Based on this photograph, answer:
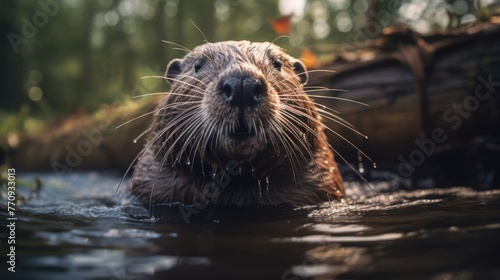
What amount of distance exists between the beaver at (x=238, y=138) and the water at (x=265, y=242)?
0.90 feet

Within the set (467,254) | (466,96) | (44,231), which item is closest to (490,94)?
(466,96)

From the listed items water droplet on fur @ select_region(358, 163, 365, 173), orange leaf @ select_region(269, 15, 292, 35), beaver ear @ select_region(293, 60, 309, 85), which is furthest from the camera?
water droplet on fur @ select_region(358, 163, 365, 173)

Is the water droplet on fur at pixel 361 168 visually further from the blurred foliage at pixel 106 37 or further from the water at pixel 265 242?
the blurred foliage at pixel 106 37

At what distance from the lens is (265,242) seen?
2328 mm

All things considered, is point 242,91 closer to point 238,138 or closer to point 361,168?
point 238,138

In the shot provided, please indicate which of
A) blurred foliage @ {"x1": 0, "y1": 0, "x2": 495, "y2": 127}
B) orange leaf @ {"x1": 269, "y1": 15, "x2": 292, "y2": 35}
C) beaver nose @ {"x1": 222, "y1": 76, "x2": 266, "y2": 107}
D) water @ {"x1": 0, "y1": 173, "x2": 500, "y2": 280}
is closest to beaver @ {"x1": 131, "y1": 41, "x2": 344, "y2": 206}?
beaver nose @ {"x1": 222, "y1": 76, "x2": 266, "y2": 107}

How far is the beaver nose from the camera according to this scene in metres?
2.99

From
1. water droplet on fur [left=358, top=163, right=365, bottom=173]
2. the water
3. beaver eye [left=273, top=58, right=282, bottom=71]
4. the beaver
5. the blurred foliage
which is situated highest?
the blurred foliage

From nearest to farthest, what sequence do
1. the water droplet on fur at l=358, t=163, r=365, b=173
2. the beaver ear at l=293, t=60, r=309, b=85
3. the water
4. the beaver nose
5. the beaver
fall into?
1. the water
2. the beaver nose
3. the beaver
4. the beaver ear at l=293, t=60, r=309, b=85
5. the water droplet on fur at l=358, t=163, r=365, b=173

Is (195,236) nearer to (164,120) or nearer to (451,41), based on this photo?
(164,120)

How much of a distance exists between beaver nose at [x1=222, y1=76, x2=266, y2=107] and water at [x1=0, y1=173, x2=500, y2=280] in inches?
27.4

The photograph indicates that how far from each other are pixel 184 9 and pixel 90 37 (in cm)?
652

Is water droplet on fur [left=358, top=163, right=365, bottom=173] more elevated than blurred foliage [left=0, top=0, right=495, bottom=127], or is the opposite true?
blurred foliage [left=0, top=0, right=495, bottom=127]

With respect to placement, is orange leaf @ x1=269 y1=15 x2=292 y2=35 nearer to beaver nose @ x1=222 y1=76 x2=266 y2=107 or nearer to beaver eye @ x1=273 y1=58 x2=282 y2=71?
beaver eye @ x1=273 y1=58 x2=282 y2=71
